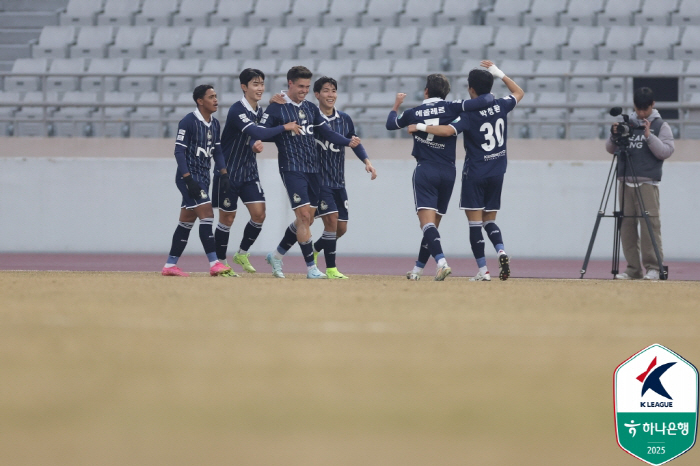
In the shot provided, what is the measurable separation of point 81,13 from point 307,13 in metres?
5.40

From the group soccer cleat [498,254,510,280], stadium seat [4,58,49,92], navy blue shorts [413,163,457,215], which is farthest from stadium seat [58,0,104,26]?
soccer cleat [498,254,510,280]

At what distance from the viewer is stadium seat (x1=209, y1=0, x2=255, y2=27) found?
70.6 ft

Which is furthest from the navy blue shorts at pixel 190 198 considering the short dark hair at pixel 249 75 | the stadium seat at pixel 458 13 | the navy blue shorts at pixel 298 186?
the stadium seat at pixel 458 13

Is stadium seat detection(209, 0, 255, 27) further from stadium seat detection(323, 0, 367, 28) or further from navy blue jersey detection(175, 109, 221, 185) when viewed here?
navy blue jersey detection(175, 109, 221, 185)

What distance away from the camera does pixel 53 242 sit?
49.9 ft

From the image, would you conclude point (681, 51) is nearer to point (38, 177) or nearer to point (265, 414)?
point (38, 177)

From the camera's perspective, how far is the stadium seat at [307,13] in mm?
20953

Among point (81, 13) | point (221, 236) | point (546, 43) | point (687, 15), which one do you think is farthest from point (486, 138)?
point (81, 13)

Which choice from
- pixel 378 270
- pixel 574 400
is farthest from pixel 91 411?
pixel 378 270

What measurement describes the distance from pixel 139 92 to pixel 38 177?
12.4 feet

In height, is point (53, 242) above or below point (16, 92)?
below

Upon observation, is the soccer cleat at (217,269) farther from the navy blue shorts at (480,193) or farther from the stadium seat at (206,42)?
the stadium seat at (206,42)

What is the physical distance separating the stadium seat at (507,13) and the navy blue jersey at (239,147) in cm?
1154

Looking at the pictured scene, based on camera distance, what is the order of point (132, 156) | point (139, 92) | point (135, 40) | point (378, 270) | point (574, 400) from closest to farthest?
1. point (574, 400)
2. point (378, 270)
3. point (132, 156)
4. point (139, 92)
5. point (135, 40)
